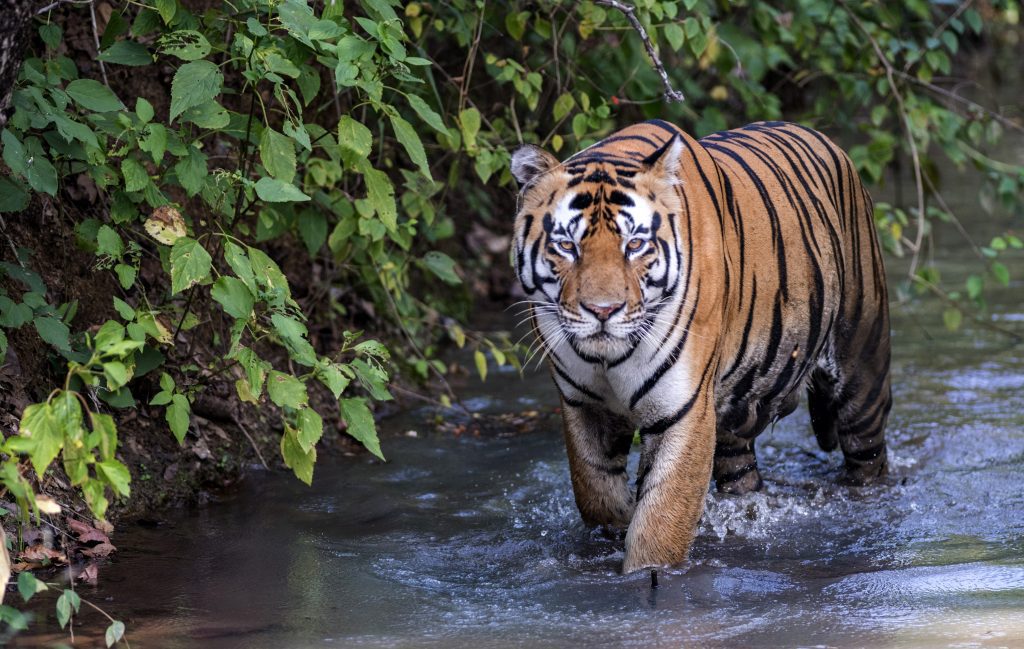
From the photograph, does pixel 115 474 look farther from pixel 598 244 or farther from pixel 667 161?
pixel 667 161

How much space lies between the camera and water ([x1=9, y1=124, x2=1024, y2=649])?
138 inches

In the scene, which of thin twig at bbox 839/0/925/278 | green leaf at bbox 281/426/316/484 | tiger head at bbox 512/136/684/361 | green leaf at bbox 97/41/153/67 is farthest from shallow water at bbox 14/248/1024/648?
green leaf at bbox 97/41/153/67

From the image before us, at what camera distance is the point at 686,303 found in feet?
12.7

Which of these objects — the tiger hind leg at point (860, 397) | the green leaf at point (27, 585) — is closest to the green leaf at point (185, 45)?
the green leaf at point (27, 585)

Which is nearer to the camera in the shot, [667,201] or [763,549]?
[667,201]

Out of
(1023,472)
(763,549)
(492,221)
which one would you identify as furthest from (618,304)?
(492,221)

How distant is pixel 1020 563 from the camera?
3.94 m

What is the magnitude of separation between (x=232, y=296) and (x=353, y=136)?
1.89ft

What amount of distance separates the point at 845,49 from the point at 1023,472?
9.04 feet

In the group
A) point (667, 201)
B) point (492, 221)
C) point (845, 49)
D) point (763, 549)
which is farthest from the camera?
point (492, 221)

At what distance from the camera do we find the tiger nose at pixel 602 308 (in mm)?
3600

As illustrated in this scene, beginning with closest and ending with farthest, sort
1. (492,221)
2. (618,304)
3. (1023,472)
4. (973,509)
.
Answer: (618,304)
(973,509)
(1023,472)
(492,221)

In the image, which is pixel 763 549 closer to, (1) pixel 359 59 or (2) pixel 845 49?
(1) pixel 359 59

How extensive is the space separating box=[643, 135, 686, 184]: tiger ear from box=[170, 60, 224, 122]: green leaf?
4.16 ft
